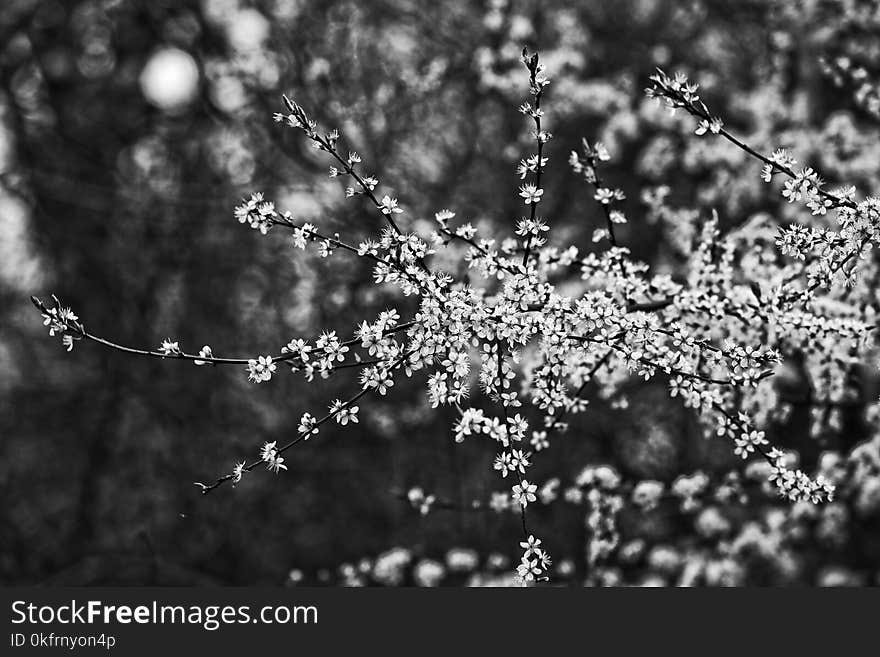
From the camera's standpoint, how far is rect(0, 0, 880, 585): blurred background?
6625 mm

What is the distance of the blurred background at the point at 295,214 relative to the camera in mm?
6625

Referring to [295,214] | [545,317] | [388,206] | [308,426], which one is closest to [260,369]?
[308,426]

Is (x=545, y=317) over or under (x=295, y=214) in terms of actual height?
under

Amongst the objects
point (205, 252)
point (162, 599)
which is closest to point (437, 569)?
point (162, 599)

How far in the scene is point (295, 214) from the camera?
700 cm

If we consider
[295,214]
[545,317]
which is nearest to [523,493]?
[545,317]

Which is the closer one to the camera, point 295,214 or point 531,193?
point 531,193

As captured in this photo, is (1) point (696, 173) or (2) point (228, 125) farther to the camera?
(2) point (228, 125)

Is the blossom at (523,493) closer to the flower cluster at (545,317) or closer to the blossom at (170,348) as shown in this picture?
the flower cluster at (545,317)

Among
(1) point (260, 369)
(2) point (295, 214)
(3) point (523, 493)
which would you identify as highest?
(2) point (295, 214)

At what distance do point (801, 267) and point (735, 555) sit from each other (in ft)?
8.88

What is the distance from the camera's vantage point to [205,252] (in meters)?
8.27

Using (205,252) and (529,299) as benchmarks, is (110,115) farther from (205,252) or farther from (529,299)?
(529,299)

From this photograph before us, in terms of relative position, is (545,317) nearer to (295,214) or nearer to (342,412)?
(342,412)
